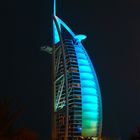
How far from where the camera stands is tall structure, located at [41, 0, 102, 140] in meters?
102

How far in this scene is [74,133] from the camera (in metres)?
104

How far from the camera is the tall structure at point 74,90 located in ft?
336

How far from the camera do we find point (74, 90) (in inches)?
4131

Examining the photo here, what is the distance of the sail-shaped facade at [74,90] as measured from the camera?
102 m

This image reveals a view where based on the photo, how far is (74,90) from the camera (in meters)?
105

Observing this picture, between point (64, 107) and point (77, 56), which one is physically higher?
point (77, 56)

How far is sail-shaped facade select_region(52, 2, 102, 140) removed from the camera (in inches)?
4035
